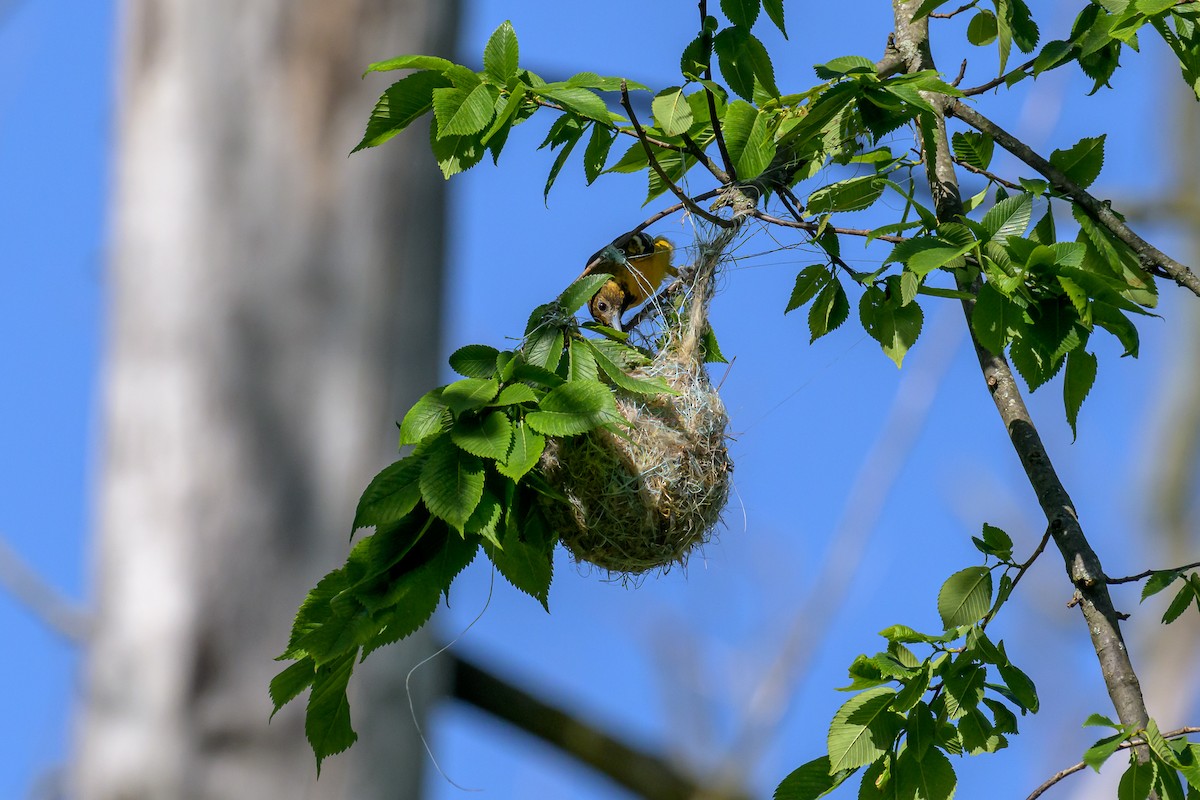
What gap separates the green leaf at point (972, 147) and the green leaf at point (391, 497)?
1017 millimetres

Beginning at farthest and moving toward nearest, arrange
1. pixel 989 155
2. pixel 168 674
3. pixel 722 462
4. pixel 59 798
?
pixel 59 798 < pixel 168 674 < pixel 722 462 < pixel 989 155

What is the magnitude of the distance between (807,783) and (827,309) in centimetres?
73

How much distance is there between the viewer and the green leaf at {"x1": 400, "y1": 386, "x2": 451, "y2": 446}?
1.57m

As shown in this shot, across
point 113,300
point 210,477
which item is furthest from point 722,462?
point 113,300

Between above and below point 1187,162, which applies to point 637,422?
below

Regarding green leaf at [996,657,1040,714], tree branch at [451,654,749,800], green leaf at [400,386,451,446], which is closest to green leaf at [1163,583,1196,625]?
green leaf at [996,657,1040,714]

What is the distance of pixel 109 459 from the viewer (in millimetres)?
2994

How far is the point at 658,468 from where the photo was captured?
2084 mm

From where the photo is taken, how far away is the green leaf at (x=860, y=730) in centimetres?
161

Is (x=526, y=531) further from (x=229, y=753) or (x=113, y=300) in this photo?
(x=113, y=300)

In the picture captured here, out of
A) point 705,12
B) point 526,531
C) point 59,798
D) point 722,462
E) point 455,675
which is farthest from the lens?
point 59,798

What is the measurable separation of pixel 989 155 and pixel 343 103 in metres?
1.72

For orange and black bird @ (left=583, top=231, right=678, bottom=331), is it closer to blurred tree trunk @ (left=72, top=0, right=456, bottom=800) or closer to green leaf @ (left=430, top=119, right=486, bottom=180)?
green leaf @ (left=430, top=119, right=486, bottom=180)

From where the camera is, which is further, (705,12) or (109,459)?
(109,459)
